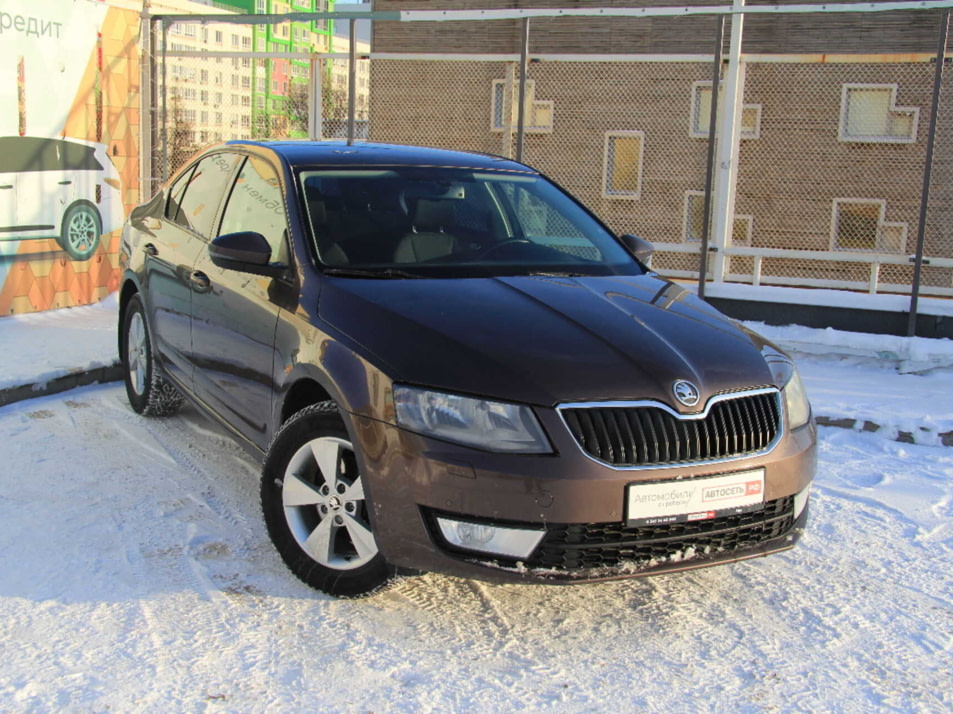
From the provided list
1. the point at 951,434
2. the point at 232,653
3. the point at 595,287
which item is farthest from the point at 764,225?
the point at 232,653

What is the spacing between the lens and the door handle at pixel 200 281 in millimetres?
4934

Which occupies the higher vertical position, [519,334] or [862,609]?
[519,334]

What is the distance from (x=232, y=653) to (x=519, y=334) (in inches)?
57.8

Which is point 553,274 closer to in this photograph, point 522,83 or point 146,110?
point 522,83

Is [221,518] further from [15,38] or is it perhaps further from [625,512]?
[15,38]

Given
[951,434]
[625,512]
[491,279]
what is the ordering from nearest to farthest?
1. [625,512]
2. [491,279]
3. [951,434]

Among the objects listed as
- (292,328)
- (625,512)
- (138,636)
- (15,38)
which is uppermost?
(15,38)

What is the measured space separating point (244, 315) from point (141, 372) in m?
→ 2.14

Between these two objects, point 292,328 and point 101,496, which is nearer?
point 292,328

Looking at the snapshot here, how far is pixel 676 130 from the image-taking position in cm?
1930

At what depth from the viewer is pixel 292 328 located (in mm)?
4035

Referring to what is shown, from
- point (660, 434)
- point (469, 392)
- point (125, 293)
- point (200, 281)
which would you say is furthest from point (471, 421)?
point (125, 293)

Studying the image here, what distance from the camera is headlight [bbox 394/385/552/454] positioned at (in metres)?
3.29

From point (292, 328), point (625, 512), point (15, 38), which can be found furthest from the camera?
point (15, 38)
